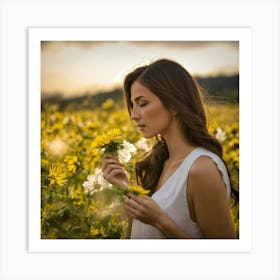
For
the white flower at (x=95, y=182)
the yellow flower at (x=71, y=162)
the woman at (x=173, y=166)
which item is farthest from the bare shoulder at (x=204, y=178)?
the yellow flower at (x=71, y=162)

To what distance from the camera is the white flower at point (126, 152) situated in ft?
6.51

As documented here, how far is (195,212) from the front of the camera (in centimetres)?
186

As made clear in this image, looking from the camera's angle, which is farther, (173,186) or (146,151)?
(146,151)

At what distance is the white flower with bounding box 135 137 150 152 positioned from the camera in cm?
211

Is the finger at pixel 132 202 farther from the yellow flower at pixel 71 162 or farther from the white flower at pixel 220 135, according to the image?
the white flower at pixel 220 135

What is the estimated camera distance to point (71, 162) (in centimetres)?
213

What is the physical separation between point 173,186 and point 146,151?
0.84 feet

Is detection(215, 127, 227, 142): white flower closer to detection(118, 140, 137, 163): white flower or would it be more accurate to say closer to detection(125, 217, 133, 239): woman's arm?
detection(118, 140, 137, 163): white flower

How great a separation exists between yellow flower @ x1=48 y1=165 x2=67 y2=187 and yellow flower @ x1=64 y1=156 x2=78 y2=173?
0.15 ft

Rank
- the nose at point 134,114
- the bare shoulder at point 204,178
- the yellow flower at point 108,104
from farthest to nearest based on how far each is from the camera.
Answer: the yellow flower at point 108,104
the nose at point 134,114
the bare shoulder at point 204,178
